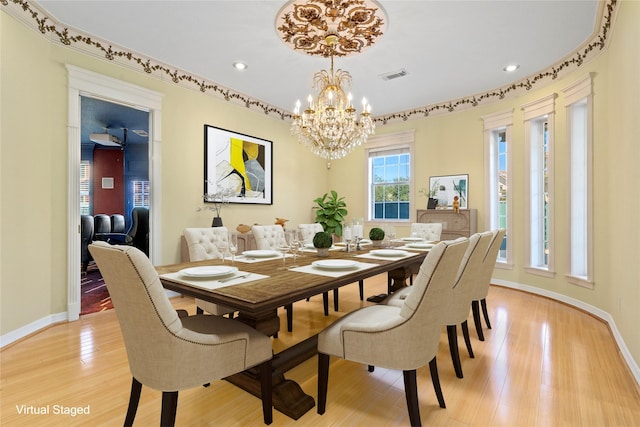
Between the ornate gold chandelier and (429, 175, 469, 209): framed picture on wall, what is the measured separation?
Answer: 238cm

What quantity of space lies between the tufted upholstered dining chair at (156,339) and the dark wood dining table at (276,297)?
0.20 m

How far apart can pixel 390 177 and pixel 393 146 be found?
22.9 inches

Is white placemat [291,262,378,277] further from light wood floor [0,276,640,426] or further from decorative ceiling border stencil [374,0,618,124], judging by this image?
decorative ceiling border stencil [374,0,618,124]

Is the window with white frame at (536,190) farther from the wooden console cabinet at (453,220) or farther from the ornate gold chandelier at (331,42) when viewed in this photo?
the ornate gold chandelier at (331,42)

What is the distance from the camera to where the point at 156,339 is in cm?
125

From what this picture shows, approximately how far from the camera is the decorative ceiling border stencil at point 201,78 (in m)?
2.75

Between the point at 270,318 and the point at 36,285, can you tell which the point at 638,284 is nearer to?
the point at 270,318

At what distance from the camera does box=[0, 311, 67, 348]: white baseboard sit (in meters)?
2.50

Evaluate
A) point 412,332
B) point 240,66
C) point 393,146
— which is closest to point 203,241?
point 412,332

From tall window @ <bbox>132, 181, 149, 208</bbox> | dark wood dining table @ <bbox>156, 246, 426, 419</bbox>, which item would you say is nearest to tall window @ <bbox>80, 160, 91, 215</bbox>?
tall window @ <bbox>132, 181, 149, 208</bbox>

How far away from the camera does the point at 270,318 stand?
1.71m

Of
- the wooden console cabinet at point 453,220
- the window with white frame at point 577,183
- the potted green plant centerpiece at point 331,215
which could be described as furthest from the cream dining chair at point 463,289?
the potted green plant centerpiece at point 331,215

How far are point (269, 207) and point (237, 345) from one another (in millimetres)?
3875

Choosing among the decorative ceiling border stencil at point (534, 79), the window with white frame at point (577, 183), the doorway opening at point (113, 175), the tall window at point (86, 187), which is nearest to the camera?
the decorative ceiling border stencil at point (534, 79)
